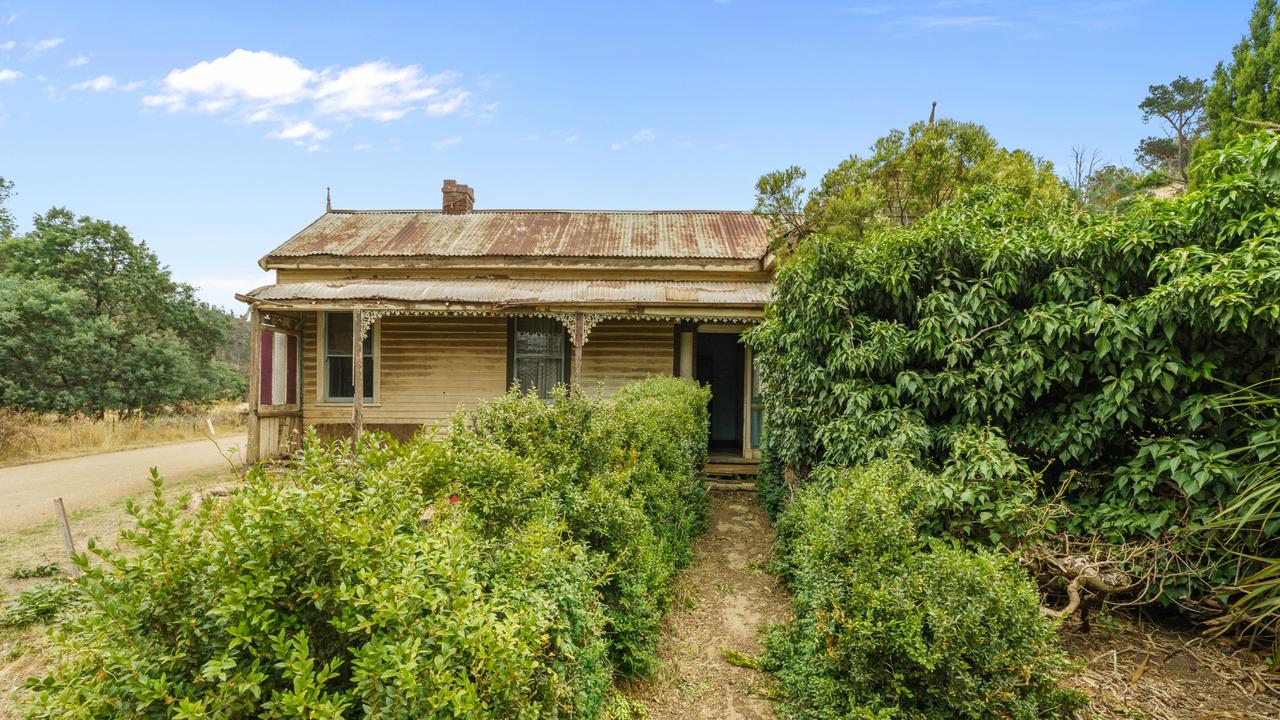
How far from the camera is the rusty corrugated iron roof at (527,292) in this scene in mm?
10516

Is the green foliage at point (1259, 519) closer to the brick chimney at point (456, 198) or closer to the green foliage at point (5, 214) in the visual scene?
the brick chimney at point (456, 198)

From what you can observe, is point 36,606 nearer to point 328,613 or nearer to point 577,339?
point 328,613

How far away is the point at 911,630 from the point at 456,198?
624 inches

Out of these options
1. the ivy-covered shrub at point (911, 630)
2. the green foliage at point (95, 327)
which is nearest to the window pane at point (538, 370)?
the ivy-covered shrub at point (911, 630)

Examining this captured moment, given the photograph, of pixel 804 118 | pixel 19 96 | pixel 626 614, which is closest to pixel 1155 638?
pixel 626 614

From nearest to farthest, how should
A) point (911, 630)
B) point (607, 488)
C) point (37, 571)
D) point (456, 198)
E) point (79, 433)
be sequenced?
point (911, 630) < point (607, 488) < point (37, 571) < point (79, 433) < point (456, 198)

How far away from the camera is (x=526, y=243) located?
1354 centimetres

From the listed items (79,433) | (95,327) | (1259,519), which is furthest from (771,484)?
(95,327)

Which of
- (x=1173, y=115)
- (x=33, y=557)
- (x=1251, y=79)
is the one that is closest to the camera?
(x=33, y=557)

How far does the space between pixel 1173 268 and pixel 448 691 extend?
5.32 meters

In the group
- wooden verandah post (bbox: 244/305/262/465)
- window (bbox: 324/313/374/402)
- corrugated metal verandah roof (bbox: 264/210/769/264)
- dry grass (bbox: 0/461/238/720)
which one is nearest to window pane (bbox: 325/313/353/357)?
window (bbox: 324/313/374/402)

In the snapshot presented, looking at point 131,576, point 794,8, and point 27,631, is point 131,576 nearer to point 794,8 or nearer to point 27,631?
point 27,631

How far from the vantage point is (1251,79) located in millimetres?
20234

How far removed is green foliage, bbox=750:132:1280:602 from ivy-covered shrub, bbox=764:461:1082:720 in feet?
4.35
